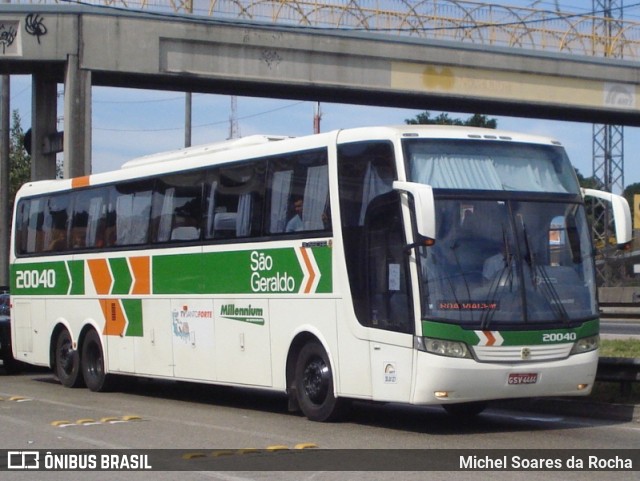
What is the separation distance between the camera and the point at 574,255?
41.8 feet

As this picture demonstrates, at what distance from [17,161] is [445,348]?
40.1m

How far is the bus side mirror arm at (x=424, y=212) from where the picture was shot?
37.7ft

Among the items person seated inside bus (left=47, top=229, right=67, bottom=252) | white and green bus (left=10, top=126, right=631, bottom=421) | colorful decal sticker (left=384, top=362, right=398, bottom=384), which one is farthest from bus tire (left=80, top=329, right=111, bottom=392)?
colorful decal sticker (left=384, top=362, right=398, bottom=384)

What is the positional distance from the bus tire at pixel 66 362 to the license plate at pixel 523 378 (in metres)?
9.37

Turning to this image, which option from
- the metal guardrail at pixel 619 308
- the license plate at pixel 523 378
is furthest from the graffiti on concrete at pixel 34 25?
the metal guardrail at pixel 619 308

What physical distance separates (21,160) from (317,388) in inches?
1505

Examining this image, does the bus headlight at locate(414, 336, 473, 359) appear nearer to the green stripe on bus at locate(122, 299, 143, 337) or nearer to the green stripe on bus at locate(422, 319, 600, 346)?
the green stripe on bus at locate(422, 319, 600, 346)

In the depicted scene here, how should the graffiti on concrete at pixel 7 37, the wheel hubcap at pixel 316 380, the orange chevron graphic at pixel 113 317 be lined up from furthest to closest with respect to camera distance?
the graffiti on concrete at pixel 7 37
the orange chevron graphic at pixel 113 317
the wheel hubcap at pixel 316 380

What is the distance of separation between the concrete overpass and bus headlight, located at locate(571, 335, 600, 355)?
18.6 metres

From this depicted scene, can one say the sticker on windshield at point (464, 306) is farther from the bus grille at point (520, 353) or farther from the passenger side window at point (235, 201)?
the passenger side window at point (235, 201)

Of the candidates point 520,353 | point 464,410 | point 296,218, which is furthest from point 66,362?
point 520,353

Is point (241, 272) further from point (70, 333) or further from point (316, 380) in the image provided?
point (70, 333)

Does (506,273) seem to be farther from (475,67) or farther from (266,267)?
(475,67)

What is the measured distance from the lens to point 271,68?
31031 millimetres
